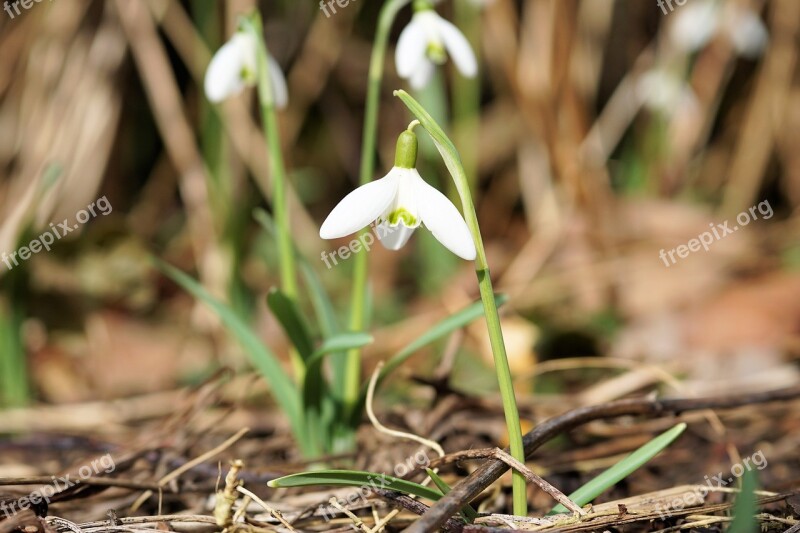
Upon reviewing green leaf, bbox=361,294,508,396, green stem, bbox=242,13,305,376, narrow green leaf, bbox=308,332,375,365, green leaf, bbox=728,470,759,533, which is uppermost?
green stem, bbox=242,13,305,376

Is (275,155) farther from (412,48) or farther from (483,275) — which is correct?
(483,275)

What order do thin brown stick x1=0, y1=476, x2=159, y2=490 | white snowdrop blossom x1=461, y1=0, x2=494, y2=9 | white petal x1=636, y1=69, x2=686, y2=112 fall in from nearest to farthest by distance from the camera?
thin brown stick x1=0, y1=476, x2=159, y2=490
white snowdrop blossom x1=461, y1=0, x2=494, y2=9
white petal x1=636, y1=69, x2=686, y2=112

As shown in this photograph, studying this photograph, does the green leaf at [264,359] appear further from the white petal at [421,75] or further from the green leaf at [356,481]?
the white petal at [421,75]

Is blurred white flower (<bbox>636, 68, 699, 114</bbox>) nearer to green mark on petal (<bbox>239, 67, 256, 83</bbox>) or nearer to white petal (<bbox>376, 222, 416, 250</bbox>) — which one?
green mark on petal (<bbox>239, 67, 256, 83</bbox>)

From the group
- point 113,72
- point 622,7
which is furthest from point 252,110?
point 622,7

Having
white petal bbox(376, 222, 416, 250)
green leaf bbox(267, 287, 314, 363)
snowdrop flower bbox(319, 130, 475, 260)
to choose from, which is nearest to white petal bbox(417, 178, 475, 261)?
snowdrop flower bbox(319, 130, 475, 260)

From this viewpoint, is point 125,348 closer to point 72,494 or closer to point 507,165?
point 72,494

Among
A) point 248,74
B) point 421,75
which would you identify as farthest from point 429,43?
point 248,74
